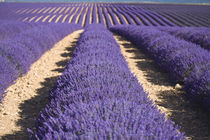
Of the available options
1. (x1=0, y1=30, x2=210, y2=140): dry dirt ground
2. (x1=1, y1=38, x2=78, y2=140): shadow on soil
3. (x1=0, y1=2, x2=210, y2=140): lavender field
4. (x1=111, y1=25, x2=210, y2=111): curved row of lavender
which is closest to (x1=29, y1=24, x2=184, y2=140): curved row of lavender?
(x1=0, y1=2, x2=210, y2=140): lavender field

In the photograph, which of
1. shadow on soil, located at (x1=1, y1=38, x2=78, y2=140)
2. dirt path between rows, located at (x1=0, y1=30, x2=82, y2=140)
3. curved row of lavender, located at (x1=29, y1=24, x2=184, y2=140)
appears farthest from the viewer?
dirt path between rows, located at (x1=0, y1=30, x2=82, y2=140)

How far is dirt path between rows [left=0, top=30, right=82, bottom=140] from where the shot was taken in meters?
2.71

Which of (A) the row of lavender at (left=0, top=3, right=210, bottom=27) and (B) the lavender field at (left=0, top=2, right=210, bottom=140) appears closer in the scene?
(B) the lavender field at (left=0, top=2, right=210, bottom=140)

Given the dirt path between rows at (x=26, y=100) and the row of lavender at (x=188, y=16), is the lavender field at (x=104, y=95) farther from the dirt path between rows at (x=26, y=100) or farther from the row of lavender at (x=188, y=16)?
the row of lavender at (x=188, y=16)

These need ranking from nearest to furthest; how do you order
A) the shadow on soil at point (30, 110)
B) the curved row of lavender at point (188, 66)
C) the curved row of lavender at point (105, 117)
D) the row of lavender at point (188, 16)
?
the curved row of lavender at point (105, 117)
the shadow on soil at point (30, 110)
the curved row of lavender at point (188, 66)
the row of lavender at point (188, 16)

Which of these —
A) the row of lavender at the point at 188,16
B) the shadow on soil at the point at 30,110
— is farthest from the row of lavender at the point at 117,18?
the shadow on soil at the point at 30,110

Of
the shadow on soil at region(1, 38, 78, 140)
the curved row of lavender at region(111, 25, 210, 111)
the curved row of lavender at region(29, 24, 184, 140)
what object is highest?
the curved row of lavender at region(29, 24, 184, 140)

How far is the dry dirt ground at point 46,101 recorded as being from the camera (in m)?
2.74

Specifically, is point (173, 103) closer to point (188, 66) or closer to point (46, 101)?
point (188, 66)

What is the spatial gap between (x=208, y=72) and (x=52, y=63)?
4.11 m

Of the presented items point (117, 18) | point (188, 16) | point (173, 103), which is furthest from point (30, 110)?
point (188, 16)

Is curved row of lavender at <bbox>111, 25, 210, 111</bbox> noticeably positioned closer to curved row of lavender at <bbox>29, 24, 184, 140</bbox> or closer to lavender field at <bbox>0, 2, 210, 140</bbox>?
lavender field at <bbox>0, 2, 210, 140</bbox>

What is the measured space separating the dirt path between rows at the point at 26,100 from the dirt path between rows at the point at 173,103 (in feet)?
5.52

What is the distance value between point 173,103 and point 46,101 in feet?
6.83
